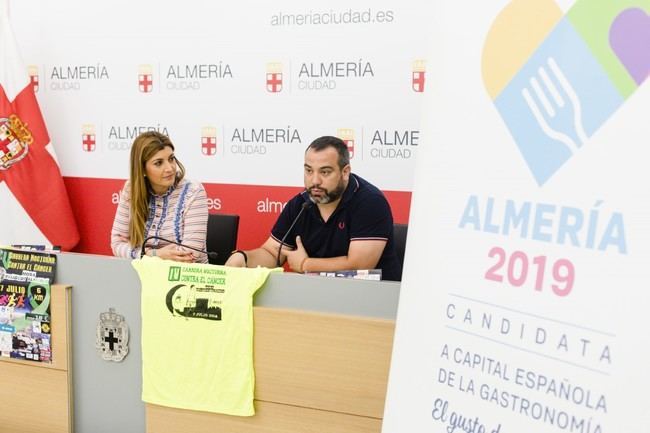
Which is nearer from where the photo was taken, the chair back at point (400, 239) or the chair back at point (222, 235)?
the chair back at point (400, 239)

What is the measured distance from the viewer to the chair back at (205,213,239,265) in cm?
331

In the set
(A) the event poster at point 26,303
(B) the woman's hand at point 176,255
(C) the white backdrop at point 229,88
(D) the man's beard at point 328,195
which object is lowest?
(A) the event poster at point 26,303

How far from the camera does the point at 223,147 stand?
4160 millimetres

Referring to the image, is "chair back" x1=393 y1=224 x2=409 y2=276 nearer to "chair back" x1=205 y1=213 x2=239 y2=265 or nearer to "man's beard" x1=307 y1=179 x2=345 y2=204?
"man's beard" x1=307 y1=179 x2=345 y2=204

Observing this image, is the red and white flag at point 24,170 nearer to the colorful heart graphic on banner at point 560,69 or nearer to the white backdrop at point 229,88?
the white backdrop at point 229,88

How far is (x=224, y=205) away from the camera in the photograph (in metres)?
4.20

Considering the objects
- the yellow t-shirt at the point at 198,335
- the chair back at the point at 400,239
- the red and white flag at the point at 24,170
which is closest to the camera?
the yellow t-shirt at the point at 198,335

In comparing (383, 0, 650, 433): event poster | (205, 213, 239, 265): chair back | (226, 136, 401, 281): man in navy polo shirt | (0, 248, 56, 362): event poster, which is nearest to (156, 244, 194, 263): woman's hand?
(226, 136, 401, 281): man in navy polo shirt

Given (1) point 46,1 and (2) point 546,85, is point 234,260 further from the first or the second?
(1) point 46,1

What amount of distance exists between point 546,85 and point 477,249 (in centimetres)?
28

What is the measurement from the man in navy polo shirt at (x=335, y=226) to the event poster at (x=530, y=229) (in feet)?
4.51

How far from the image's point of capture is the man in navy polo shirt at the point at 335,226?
2.79 meters

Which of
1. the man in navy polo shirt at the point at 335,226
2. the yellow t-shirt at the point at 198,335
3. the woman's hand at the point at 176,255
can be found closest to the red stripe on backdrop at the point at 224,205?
the man in navy polo shirt at the point at 335,226

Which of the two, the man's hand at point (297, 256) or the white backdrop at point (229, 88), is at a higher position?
the white backdrop at point (229, 88)
